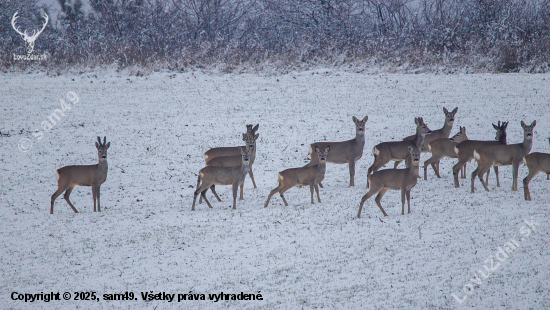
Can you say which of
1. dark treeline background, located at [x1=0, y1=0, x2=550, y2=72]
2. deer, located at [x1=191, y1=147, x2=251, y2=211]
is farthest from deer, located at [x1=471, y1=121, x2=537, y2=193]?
dark treeline background, located at [x1=0, y1=0, x2=550, y2=72]

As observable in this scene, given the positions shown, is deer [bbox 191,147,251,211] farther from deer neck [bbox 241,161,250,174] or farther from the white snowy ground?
the white snowy ground

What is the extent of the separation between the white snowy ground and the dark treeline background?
547 cm

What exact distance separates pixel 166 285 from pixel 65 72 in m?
21.8

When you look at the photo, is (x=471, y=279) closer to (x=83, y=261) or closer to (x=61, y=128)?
(x=83, y=261)

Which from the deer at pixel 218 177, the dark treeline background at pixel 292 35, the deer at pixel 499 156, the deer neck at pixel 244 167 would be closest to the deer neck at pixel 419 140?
the deer at pixel 499 156

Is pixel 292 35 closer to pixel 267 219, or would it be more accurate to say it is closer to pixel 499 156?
pixel 499 156

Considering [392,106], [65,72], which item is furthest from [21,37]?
[392,106]

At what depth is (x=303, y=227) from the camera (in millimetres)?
8914

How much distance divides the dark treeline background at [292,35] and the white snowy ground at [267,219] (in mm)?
5472

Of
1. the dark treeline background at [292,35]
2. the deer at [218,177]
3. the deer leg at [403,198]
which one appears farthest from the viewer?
the dark treeline background at [292,35]

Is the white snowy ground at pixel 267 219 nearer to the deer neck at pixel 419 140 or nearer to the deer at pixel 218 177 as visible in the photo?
the deer at pixel 218 177

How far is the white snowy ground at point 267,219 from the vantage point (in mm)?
6855

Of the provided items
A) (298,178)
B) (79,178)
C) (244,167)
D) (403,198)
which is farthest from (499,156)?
(79,178)

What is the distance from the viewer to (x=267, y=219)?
31.3 feet
